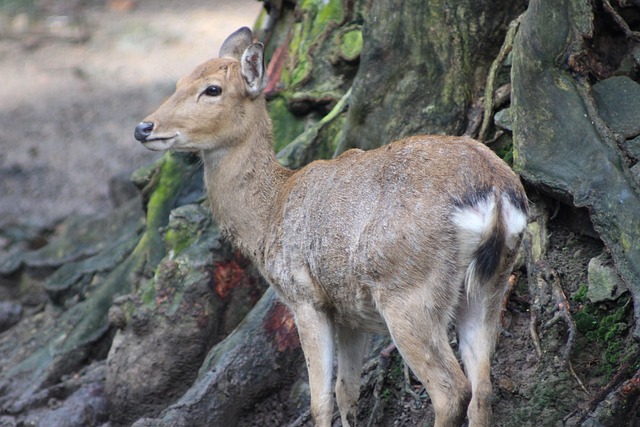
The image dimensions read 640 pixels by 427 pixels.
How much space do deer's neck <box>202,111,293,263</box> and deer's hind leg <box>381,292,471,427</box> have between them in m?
1.42

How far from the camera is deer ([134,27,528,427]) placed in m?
5.10

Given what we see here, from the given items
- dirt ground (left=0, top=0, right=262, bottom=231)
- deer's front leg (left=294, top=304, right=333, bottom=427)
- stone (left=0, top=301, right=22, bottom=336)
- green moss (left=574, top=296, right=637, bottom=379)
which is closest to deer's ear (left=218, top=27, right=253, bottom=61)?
deer's front leg (left=294, top=304, right=333, bottom=427)

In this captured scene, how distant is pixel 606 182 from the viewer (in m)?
5.74

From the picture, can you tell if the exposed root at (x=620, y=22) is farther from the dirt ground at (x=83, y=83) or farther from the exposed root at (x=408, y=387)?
the dirt ground at (x=83, y=83)

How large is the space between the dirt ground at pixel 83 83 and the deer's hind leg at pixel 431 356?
7453 mm

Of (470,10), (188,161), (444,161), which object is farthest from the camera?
(188,161)

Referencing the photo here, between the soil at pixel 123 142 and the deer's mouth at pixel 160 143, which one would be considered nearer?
the soil at pixel 123 142

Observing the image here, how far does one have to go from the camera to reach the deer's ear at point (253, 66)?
6.50 m

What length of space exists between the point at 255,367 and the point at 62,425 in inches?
78.9

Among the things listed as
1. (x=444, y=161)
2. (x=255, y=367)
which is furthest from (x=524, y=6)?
(x=255, y=367)

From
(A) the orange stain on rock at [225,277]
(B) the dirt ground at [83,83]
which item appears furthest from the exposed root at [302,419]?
(B) the dirt ground at [83,83]

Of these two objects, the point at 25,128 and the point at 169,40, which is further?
the point at 169,40

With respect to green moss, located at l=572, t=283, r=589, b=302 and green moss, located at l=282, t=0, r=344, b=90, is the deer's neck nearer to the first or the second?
green moss, located at l=572, t=283, r=589, b=302

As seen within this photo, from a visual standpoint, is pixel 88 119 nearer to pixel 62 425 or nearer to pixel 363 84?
pixel 62 425
